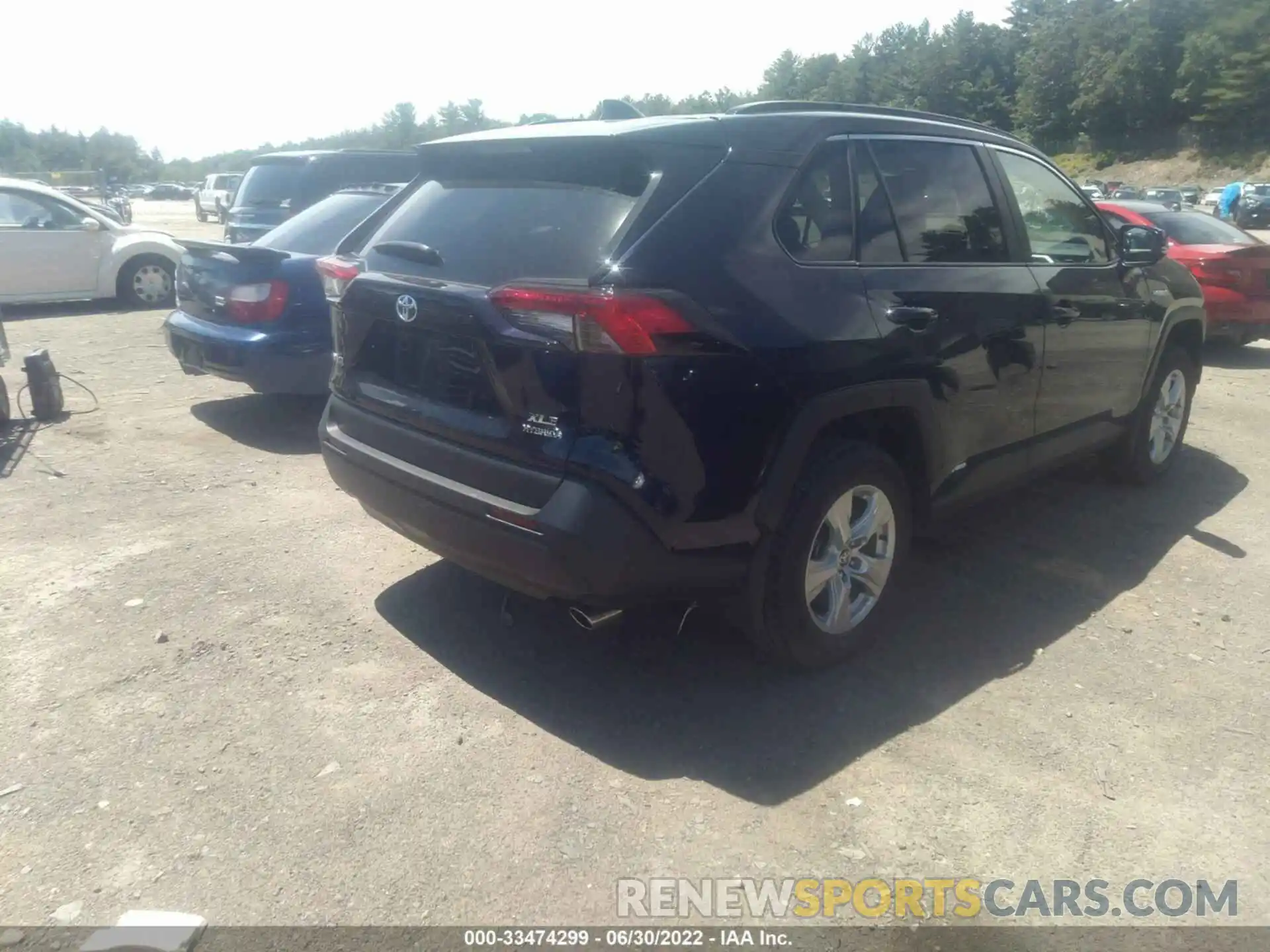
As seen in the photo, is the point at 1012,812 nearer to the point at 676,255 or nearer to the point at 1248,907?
the point at 1248,907

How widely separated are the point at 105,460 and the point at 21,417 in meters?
1.46

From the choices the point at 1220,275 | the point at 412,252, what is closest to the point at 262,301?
the point at 412,252

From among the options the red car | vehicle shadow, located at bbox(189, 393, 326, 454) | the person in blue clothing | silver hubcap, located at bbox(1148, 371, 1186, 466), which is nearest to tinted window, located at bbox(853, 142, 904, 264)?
silver hubcap, located at bbox(1148, 371, 1186, 466)

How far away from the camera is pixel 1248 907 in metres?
2.72

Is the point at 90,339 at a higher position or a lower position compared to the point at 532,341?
lower

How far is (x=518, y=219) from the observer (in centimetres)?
345

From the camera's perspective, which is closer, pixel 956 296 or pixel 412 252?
pixel 412 252

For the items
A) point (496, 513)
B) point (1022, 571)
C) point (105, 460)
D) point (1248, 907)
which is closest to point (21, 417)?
point (105, 460)

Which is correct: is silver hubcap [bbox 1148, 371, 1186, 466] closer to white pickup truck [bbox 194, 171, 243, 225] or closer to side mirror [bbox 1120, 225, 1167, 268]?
side mirror [bbox 1120, 225, 1167, 268]

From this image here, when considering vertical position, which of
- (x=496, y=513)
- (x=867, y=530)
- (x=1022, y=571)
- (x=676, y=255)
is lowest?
(x=1022, y=571)

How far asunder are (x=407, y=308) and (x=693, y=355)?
3.58 feet

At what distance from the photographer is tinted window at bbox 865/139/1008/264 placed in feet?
12.9

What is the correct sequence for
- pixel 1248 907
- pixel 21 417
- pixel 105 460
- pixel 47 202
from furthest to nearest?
1. pixel 47 202
2. pixel 21 417
3. pixel 105 460
4. pixel 1248 907

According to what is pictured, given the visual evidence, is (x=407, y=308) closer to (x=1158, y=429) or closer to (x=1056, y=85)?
(x=1158, y=429)
